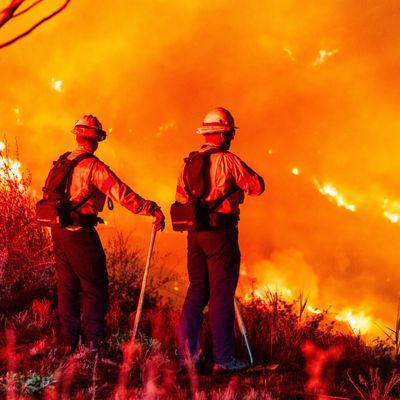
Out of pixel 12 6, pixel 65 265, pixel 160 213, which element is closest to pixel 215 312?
pixel 160 213

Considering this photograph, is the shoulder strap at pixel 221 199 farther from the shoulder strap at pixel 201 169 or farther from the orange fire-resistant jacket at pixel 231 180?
the shoulder strap at pixel 201 169

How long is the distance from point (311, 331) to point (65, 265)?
2939mm

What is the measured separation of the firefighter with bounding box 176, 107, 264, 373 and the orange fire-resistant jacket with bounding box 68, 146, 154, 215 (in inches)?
21.5

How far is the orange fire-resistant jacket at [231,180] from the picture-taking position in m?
5.81

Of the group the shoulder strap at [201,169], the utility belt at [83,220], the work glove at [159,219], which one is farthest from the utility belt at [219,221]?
the utility belt at [83,220]

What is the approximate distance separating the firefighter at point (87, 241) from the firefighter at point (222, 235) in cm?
71

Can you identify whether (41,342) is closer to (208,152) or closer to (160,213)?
(160,213)

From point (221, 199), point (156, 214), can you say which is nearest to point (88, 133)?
point (156, 214)

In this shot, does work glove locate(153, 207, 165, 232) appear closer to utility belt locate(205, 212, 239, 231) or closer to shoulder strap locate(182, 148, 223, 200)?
shoulder strap locate(182, 148, 223, 200)

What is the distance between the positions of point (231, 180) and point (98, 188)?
4.47ft

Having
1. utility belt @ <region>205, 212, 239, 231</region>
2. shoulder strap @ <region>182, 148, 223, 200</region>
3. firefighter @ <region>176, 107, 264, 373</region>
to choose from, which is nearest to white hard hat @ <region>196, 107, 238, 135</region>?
firefighter @ <region>176, 107, 264, 373</region>

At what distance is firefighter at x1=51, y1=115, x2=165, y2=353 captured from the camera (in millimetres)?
6391

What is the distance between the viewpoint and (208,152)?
6016 millimetres

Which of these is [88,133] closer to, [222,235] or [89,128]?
[89,128]
